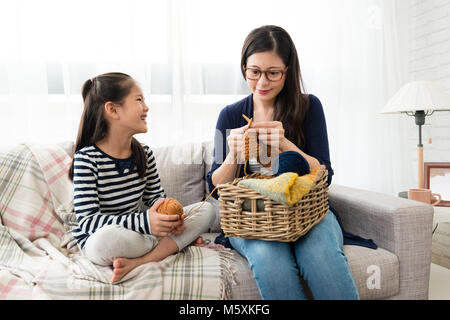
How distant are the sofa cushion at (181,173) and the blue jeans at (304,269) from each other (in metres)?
0.59

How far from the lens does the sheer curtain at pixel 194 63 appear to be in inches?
71.2

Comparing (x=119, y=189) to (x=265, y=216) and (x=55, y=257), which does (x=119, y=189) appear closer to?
(x=55, y=257)

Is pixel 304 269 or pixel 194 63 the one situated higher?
pixel 194 63

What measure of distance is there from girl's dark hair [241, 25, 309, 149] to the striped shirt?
55cm

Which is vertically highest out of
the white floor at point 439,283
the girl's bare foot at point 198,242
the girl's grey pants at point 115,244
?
the girl's grey pants at point 115,244

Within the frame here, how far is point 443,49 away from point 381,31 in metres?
0.38

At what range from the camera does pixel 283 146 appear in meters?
1.14

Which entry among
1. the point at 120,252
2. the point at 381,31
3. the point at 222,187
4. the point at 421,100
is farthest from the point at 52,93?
the point at 381,31

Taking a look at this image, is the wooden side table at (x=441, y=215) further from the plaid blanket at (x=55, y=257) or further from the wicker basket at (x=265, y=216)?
the plaid blanket at (x=55, y=257)

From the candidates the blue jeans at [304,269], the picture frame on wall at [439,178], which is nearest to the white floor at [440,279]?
the picture frame on wall at [439,178]

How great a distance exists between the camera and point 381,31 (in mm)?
2260

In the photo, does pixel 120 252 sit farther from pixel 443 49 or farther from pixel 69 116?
pixel 443 49

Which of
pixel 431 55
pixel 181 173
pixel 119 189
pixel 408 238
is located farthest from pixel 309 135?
pixel 431 55

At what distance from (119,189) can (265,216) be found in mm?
593
